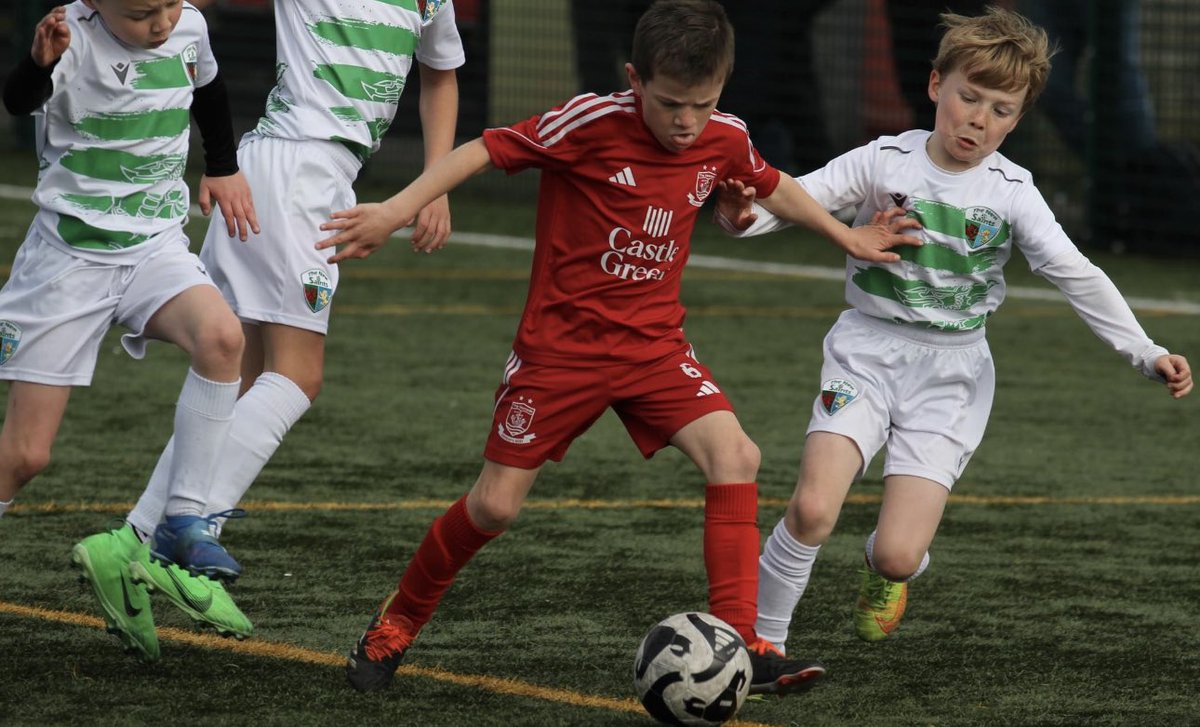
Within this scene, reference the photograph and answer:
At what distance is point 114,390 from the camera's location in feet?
27.6

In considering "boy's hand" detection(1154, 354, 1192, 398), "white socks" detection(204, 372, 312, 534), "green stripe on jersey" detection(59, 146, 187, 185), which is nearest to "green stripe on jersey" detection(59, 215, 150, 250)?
"green stripe on jersey" detection(59, 146, 187, 185)

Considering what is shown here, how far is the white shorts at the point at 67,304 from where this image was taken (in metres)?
4.72

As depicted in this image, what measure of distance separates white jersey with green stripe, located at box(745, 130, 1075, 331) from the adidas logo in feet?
1.54

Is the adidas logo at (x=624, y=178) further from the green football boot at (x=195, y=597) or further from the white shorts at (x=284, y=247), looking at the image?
the green football boot at (x=195, y=597)

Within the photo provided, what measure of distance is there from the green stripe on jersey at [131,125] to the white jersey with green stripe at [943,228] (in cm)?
143

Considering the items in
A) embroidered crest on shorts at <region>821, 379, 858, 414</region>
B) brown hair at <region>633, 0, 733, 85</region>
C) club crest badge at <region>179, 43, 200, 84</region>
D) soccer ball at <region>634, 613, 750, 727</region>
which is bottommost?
soccer ball at <region>634, 613, 750, 727</region>

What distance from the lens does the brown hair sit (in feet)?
14.0

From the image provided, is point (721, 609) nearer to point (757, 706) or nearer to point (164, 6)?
point (757, 706)

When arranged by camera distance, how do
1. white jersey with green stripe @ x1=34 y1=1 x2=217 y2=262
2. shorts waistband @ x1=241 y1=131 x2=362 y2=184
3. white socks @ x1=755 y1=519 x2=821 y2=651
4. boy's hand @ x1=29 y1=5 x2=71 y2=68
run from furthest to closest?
shorts waistband @ x1=241 y1=131 x2=362 y2=184
white socks @ x1=755 y1=519 x2=821 y2=651
white jersey with green stripe @ x1=34 y1=1 x2=217 y2=262
boy's hand @ x1=29 y1=5 x2=71 y2=68

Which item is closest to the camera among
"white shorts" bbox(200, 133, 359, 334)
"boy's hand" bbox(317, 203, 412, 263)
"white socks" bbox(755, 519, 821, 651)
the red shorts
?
"boy's hand" bbox(317, 203, 412, 263)

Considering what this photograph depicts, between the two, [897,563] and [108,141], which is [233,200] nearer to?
[108,141]

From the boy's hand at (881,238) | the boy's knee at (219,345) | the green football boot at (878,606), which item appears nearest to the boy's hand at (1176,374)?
the boy's hand at (881,238)

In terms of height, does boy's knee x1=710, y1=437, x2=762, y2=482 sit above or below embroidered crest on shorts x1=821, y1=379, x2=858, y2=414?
above

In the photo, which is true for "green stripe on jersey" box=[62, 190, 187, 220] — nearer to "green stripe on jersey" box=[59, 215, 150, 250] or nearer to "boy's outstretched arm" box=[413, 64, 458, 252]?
"green stripe on jersey" box=[59, 215, 150, 250]
